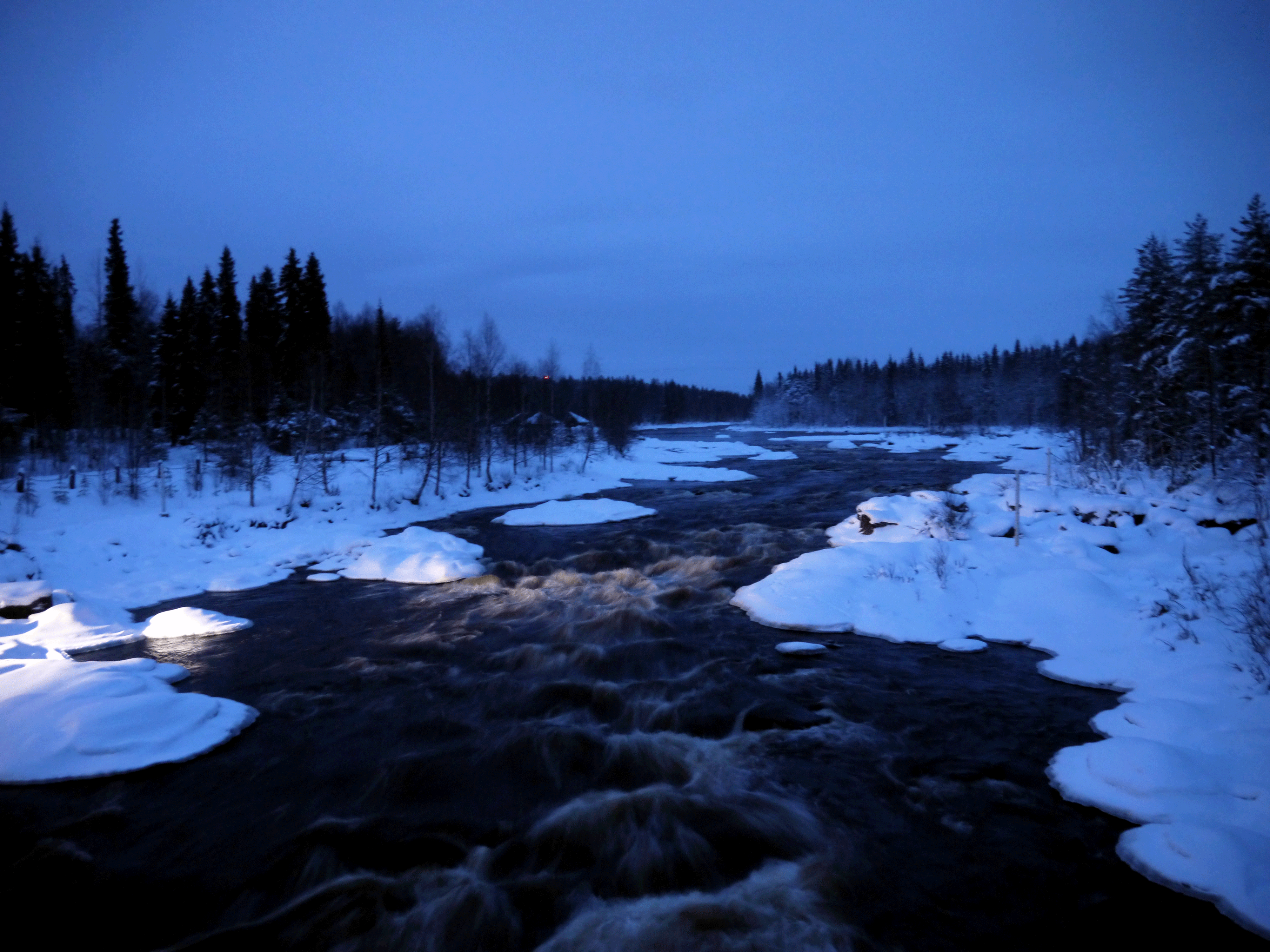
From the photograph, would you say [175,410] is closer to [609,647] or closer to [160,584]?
[160,584]

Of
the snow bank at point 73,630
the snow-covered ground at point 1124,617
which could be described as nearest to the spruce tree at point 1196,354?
the snow-covered ground at point 1124,617

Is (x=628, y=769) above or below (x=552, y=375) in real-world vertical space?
below

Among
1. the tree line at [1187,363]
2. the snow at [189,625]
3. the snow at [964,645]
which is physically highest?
the tree line at [1187,363]

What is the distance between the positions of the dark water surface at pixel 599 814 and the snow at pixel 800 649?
0.24 m

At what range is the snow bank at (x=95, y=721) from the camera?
23.0 feet

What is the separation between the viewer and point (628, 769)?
730 cm

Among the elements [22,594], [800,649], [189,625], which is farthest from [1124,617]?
[22,594]

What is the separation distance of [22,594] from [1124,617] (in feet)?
67.1

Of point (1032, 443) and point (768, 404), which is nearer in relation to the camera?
point (1032, 443)

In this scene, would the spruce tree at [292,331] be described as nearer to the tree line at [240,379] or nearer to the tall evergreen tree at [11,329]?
the tree line at [240,379]

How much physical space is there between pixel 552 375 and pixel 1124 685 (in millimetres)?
45030

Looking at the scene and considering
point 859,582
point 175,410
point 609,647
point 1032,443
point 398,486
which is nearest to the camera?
point 609,647

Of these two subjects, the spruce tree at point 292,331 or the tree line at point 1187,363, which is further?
the spruce tree at point 292,331

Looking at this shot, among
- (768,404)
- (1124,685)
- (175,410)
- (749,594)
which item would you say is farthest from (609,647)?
(768,404)
